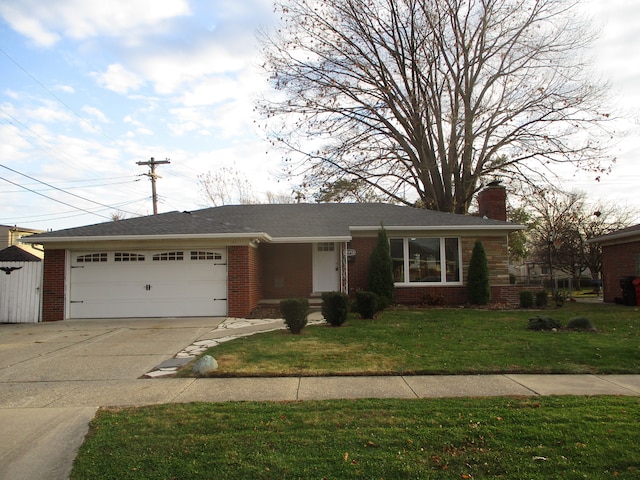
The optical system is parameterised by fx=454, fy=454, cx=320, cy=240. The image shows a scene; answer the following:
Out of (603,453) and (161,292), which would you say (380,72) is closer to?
(161,292)

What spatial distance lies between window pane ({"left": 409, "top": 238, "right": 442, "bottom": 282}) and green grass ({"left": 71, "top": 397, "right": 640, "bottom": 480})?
10.2 metres

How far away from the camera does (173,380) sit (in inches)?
246

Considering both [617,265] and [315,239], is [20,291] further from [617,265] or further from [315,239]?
[617,265]

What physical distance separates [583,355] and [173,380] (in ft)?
20.6

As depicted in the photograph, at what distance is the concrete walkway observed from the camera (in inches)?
164

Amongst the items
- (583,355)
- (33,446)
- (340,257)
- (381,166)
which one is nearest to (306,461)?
(33,446)

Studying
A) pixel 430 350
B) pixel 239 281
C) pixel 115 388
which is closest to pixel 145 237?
pixel 239 281

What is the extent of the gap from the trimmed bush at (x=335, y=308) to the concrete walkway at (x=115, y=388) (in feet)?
10.1

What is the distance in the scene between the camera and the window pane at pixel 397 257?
15.1 metres

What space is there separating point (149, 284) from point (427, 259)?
881 cm

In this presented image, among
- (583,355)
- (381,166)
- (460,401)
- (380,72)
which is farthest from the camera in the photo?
(381,166)

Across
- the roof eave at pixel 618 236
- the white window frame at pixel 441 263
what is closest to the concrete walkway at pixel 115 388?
the white window frame at pixel 441 263

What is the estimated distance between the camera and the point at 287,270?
16.3 meters

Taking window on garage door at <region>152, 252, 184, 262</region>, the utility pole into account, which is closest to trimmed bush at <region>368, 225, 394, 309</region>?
window on garage door at <region>152, 252, 184, 262</region>
